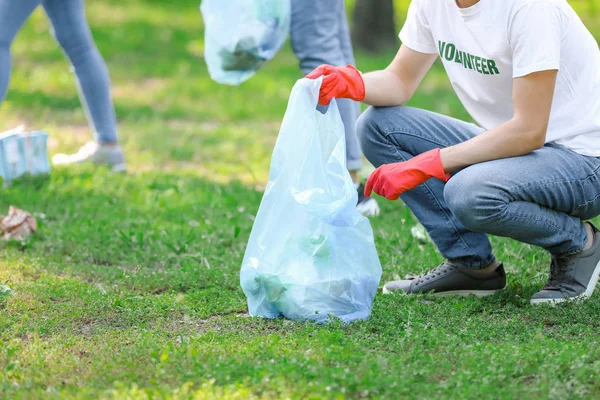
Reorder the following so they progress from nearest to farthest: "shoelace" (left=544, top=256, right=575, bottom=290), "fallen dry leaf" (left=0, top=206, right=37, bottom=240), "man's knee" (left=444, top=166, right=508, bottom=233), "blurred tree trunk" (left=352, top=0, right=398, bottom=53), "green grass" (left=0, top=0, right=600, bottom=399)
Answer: "green grass" (left=0, top=0, right=600, bottom=399)
"man's knee" (left=444, top=166, right=508, bottom=233)
"shoelace" (left=544, top=256, right=575, bottom=290)
"fallen dry leaf" (left=0, top=206, right=37, bottom=240)
"blurred tree trunk" (left=352, top=0, right=398, bottom=53)

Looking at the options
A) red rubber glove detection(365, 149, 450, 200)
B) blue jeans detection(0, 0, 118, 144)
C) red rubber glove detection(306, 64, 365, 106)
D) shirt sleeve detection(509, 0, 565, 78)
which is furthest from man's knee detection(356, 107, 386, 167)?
blue jeans detection(0, 0, 118, 144)

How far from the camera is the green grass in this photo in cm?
211

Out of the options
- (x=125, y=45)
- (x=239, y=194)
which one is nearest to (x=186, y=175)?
(x=239, y=194)

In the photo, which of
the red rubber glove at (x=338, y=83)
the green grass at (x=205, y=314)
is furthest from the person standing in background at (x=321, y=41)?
the red rubber glove at (x=338, y=83)

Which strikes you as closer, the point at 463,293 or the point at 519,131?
the point at 519,131

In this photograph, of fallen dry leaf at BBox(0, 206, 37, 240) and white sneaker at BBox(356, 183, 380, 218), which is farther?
white sneaker at BBox(356, 183, 380, 218)

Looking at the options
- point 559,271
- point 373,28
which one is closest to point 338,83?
point 559,271

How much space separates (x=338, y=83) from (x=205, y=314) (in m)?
0.85

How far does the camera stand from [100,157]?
4625mm

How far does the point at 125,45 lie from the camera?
8.59 m

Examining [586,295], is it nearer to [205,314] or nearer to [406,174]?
[406,174]

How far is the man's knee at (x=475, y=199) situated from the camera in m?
2.56

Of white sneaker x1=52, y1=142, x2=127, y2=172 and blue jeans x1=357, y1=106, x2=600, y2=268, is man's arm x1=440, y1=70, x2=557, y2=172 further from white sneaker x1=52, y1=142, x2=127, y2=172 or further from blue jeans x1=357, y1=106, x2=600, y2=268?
white sneaker x1=52, y1=142, x2=127, y2=172

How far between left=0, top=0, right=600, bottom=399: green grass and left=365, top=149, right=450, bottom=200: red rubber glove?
1.27 feet
